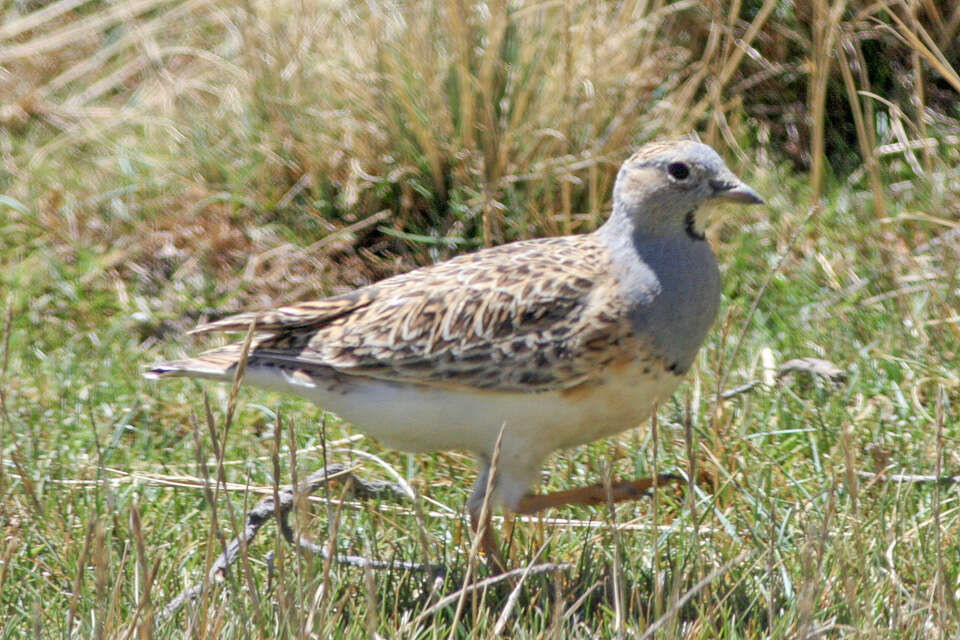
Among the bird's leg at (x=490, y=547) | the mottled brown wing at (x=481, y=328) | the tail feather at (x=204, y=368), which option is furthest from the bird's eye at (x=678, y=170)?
the tail feather at (x=204, y=368)

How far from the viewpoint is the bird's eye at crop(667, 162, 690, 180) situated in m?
3.92

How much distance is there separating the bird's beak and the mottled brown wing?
40 cm

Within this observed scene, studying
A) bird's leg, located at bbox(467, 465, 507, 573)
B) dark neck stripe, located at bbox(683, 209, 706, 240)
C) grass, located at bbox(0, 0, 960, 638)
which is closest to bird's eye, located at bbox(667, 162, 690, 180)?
dark neck stripe, located at bbox(683, 209, 706, 240)

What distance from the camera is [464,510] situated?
13.0 ft

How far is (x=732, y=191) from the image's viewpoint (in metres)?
3.92

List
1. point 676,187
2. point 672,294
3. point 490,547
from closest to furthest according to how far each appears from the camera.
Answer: point 490,547, point 672,294, point 676,187

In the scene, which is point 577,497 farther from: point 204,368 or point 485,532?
point 204,368

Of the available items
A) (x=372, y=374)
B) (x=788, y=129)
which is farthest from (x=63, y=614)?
(x=788, y=129)

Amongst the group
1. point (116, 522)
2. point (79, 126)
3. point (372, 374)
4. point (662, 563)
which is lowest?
point (662, 563)

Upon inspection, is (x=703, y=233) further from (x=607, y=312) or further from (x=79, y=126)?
(x=79, y=126)

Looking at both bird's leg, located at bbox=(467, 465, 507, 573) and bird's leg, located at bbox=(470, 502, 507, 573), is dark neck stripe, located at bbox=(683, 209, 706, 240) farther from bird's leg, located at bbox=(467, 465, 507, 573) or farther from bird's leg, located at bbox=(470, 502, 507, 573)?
bird's leg, located at bbox=(470, 502, 507, 573)

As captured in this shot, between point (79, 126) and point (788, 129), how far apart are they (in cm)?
395

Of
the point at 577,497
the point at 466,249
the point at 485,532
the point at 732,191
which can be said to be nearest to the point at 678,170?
the point at 732,191

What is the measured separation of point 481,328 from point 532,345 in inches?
7.3
